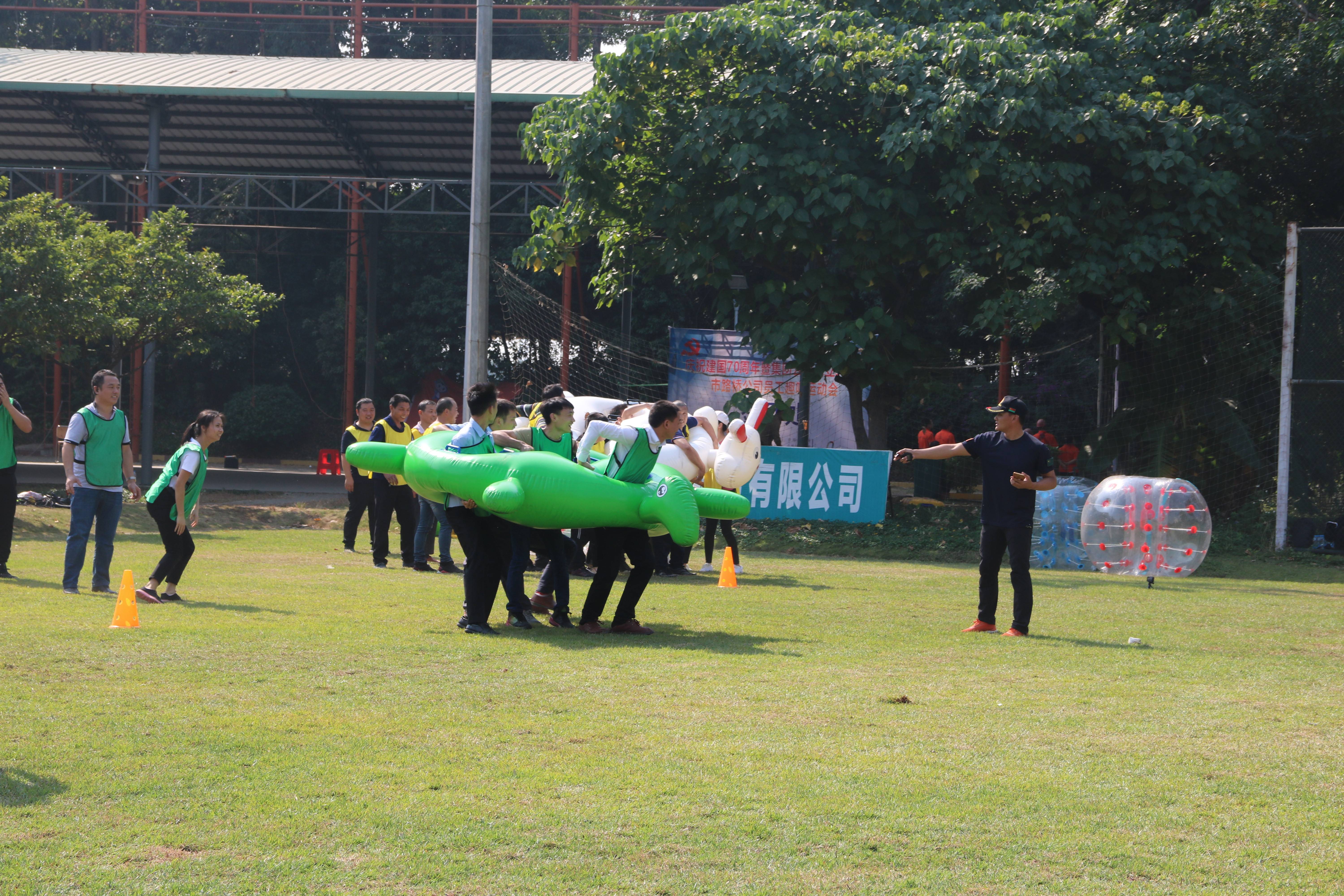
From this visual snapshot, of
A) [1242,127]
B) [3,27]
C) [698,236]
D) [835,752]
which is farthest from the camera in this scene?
[3,27]

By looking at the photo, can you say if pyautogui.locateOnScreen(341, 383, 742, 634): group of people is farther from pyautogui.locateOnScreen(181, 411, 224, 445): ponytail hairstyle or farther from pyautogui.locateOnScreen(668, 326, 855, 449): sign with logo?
pyautogui.locateOnScreen(668, 326, 855, 449): sign with logo

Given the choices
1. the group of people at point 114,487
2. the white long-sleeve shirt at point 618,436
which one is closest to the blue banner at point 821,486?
the white long-sleeve shirt at point 618,436

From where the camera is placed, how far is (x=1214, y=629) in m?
9.43

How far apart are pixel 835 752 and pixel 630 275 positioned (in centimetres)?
1556

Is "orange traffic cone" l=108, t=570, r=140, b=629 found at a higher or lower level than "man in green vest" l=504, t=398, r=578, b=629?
lower

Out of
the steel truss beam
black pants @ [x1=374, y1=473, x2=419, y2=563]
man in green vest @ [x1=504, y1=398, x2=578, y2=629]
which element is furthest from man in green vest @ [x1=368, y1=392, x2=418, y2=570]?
the steel truss beam

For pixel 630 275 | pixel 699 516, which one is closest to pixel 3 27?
pixel 630 275

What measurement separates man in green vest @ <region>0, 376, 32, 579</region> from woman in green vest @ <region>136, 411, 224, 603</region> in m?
1.86

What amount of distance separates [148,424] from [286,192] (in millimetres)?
12229

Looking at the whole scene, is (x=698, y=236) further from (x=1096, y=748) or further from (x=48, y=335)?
(x=1096, y=748)

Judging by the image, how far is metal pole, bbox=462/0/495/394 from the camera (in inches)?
645

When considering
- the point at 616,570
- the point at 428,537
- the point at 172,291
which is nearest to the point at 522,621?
the point at 616,570

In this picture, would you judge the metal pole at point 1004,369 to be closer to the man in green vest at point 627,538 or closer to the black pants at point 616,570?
the man in green vest at point 627,538

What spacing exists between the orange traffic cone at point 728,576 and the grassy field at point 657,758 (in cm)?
260
